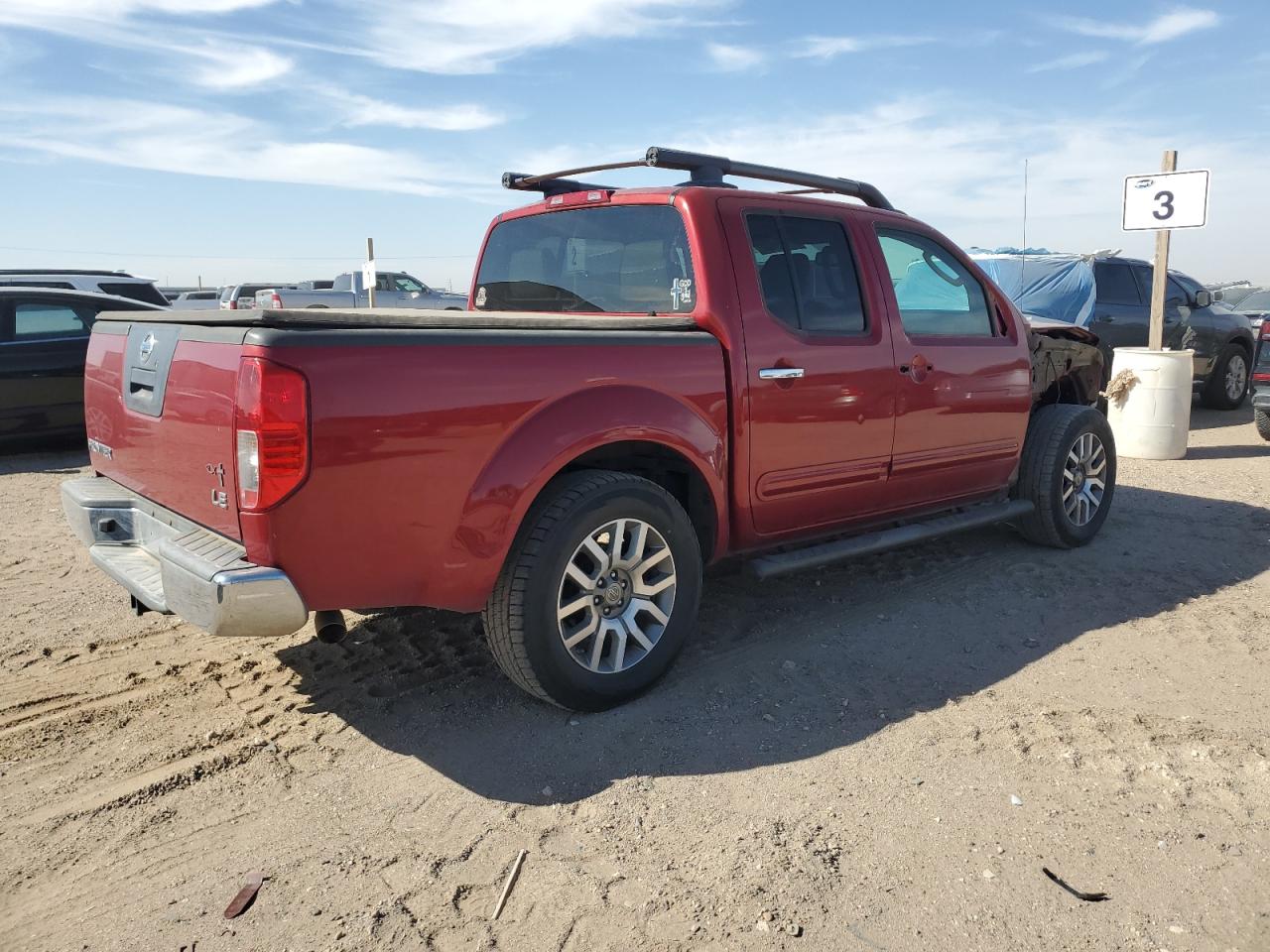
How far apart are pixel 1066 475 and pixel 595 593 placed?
342cm

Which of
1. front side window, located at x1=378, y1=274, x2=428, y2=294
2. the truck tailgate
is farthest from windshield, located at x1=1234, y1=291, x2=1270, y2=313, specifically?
front side window, located at x1=378, y1=274, x2=428, y2=294

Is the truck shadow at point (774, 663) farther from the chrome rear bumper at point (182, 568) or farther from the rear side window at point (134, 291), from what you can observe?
the rear side window at point (134, 291)

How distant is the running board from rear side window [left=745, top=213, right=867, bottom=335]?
958 millimetres

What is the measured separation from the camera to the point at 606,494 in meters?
3.37

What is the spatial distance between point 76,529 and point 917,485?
3686 mm

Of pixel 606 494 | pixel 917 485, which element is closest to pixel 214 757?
pixel 606 494

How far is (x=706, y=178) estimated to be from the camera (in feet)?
13.7

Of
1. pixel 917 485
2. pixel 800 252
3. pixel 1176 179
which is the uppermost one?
pixel 1176 179

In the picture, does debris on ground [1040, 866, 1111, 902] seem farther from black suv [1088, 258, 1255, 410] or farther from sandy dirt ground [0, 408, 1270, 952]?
black suv [1088, 258, 1255, 410]

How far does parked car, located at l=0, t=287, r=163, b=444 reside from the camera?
8.67 meters

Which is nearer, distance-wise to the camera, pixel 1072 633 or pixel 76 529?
pixel 76 529

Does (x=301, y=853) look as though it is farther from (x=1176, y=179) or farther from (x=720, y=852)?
(x=1176, y=179)

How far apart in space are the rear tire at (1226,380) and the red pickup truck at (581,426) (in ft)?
28.2

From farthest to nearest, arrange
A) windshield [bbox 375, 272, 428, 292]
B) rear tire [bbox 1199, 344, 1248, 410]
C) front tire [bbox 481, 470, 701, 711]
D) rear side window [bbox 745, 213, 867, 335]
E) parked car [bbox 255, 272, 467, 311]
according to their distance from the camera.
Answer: windshield [bbox 375, 272, 428, 292]
parked car [bbox 255, 272, 467, 311]
rear tire [bbox 1199, 344, 1248, 410]
rear side window [bbox 745, 213, 867, 335]
front tire [bbox 481, 470, 701, 711]
